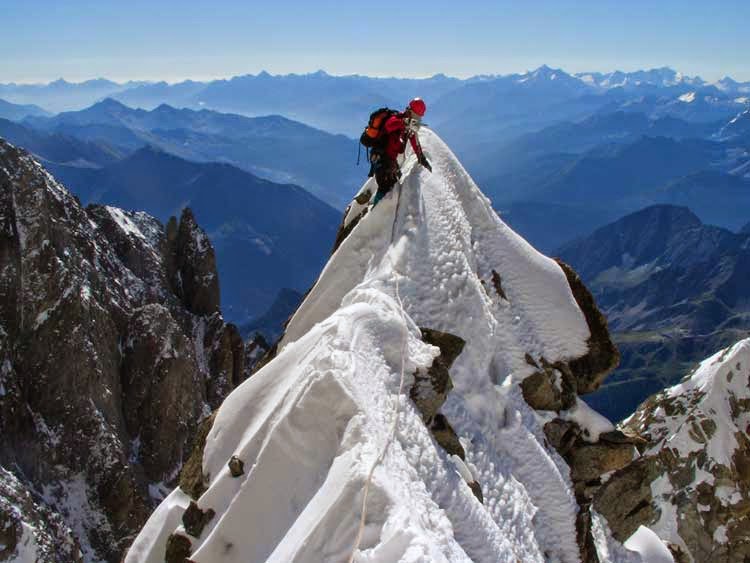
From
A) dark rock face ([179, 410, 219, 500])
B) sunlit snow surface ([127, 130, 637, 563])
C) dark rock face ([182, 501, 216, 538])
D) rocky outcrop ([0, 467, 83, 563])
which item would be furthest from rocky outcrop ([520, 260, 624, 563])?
rocky outcrop ([0, 467, 83, 563])

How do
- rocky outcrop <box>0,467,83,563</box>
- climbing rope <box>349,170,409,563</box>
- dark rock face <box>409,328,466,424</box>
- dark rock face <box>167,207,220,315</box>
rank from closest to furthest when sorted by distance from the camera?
climbing rope <box>349,170,409,563</box> < dark rock face <box>409,328,466,424</box> < rocky outcrop <box>0,467,83,563</box> < dark rock face <box>167,207,220,315</box>

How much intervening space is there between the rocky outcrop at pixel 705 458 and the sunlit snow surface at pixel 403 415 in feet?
75.7

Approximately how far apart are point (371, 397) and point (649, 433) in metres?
42.4

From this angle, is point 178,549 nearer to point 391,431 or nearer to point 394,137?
point 391,431

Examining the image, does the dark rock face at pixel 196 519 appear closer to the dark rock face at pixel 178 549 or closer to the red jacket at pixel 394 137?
the dark rock face at pixel 178 549

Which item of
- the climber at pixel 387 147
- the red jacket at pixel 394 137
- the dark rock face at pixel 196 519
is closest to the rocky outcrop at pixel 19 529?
the dark rock face at pixel 196 519

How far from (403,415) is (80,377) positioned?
3605 centimetres

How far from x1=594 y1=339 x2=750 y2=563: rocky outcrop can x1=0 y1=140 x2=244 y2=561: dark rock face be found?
3324 centimetres

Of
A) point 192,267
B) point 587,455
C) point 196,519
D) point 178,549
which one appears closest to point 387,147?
point 587,455

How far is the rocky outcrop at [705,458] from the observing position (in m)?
39.3

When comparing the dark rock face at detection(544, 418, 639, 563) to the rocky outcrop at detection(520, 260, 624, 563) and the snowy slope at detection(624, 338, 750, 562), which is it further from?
the snowy slope at detection(624, 338, 750, 562)

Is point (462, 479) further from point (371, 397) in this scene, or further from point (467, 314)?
point (467, 314)

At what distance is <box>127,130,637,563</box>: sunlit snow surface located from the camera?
9.42 metres

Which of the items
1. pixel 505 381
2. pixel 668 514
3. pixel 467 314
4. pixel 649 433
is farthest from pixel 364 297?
pixel 649 433
